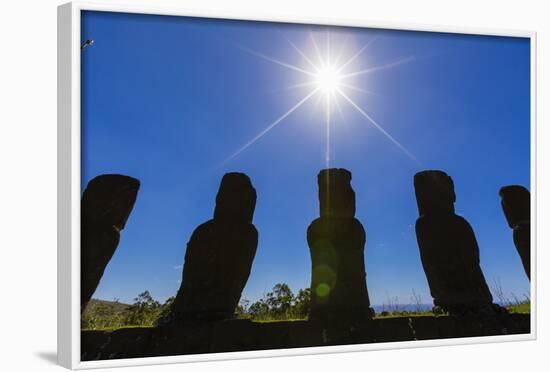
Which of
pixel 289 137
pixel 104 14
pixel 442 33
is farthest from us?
pixel 442 33

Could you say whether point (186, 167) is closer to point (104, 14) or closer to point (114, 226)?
point (114, 226)

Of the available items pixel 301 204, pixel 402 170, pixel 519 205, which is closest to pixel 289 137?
pixel 301 204

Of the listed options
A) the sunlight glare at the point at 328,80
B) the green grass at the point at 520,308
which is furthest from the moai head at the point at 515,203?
the sunlight glare at the point at 328,80

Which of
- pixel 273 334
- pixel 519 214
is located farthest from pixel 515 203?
pixel 273 334

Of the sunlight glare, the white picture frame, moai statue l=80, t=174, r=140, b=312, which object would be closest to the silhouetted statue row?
moai statue l=80, t=174, r=140, b=312

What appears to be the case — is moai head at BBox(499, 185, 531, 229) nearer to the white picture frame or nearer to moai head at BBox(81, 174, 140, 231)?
the white picture frame

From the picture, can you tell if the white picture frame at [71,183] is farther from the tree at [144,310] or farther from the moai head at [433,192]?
the moai head at [433,192]
